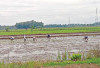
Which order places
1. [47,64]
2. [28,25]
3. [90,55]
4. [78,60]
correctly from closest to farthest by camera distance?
[47,64] → [78,60] → [90,55] → [28,25]

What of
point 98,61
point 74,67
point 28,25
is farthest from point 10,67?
point 28,25

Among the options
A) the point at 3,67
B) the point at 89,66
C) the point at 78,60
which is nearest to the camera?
the point at 3,67

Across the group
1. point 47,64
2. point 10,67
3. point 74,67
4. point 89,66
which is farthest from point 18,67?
point 89,66

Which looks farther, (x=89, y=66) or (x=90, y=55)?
(x=90, y=55)

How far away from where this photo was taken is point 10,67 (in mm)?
9250

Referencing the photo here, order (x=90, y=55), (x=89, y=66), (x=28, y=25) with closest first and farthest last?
(x=89, y=66), (x=90, y=55), (x=28, y=25)

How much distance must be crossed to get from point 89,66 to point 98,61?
153 centimetres

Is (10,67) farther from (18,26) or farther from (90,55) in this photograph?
(18,26)

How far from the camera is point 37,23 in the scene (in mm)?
126562

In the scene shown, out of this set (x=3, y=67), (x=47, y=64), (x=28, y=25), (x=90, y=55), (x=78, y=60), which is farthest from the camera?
(x=28, y=25)

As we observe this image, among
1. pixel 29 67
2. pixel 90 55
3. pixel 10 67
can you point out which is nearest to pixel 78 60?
pixel 90 55

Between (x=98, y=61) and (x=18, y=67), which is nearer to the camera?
(x=18, y=67)

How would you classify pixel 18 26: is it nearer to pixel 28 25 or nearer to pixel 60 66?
pixel 28 25

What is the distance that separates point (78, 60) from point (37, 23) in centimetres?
11489
